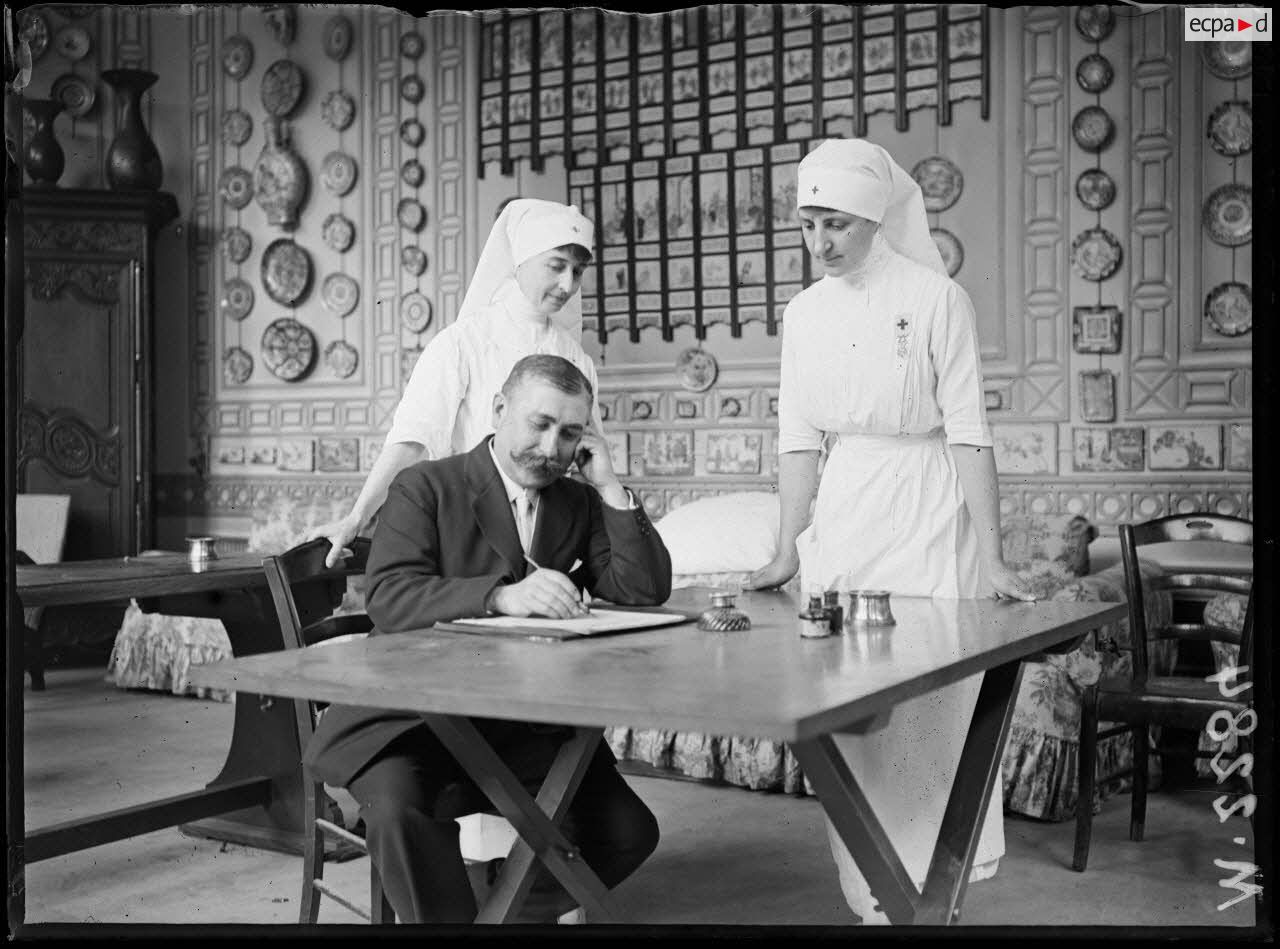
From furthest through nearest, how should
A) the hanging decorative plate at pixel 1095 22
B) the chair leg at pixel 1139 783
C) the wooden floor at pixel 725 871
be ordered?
the hanging decorative plate at pixel 1095 22 → the chair leg at pixel 1139 783 → the wooden floor at pixel 725 871

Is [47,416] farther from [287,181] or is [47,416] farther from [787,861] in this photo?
[787,861]

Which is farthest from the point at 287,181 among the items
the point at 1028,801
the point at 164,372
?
the point at 1028,801

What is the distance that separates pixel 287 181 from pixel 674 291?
2.27m

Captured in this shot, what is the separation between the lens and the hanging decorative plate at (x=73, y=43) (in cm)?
776

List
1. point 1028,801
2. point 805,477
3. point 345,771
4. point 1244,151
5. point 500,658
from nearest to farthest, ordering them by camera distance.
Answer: point 500,658
point 345,771
point 805,477
point 1028,801
point 1244,151

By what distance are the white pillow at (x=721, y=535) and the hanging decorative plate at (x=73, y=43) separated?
4695 mm

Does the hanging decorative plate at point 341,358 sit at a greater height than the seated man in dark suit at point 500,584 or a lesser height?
greater

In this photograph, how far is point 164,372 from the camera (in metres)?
7.66

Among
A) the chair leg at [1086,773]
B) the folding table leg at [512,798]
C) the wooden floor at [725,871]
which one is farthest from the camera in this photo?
the chair leg at [1086,773]

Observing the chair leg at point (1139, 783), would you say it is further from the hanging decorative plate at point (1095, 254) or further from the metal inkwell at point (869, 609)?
Answer: the hanging decorative plate at point (1095, 254)

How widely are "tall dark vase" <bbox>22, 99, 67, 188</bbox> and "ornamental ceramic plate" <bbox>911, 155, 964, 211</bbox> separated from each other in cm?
471

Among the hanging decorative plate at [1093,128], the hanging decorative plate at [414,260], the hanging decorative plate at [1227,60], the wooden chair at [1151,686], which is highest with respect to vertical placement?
the hanging decorative plate at [1227,60]

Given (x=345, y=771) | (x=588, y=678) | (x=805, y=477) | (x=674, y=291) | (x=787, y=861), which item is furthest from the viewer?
Result: (x=674, y=291)

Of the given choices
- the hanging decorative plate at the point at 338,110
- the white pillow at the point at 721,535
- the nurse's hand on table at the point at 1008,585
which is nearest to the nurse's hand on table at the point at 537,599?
the nurse's hand on table at the point at 1008,585
